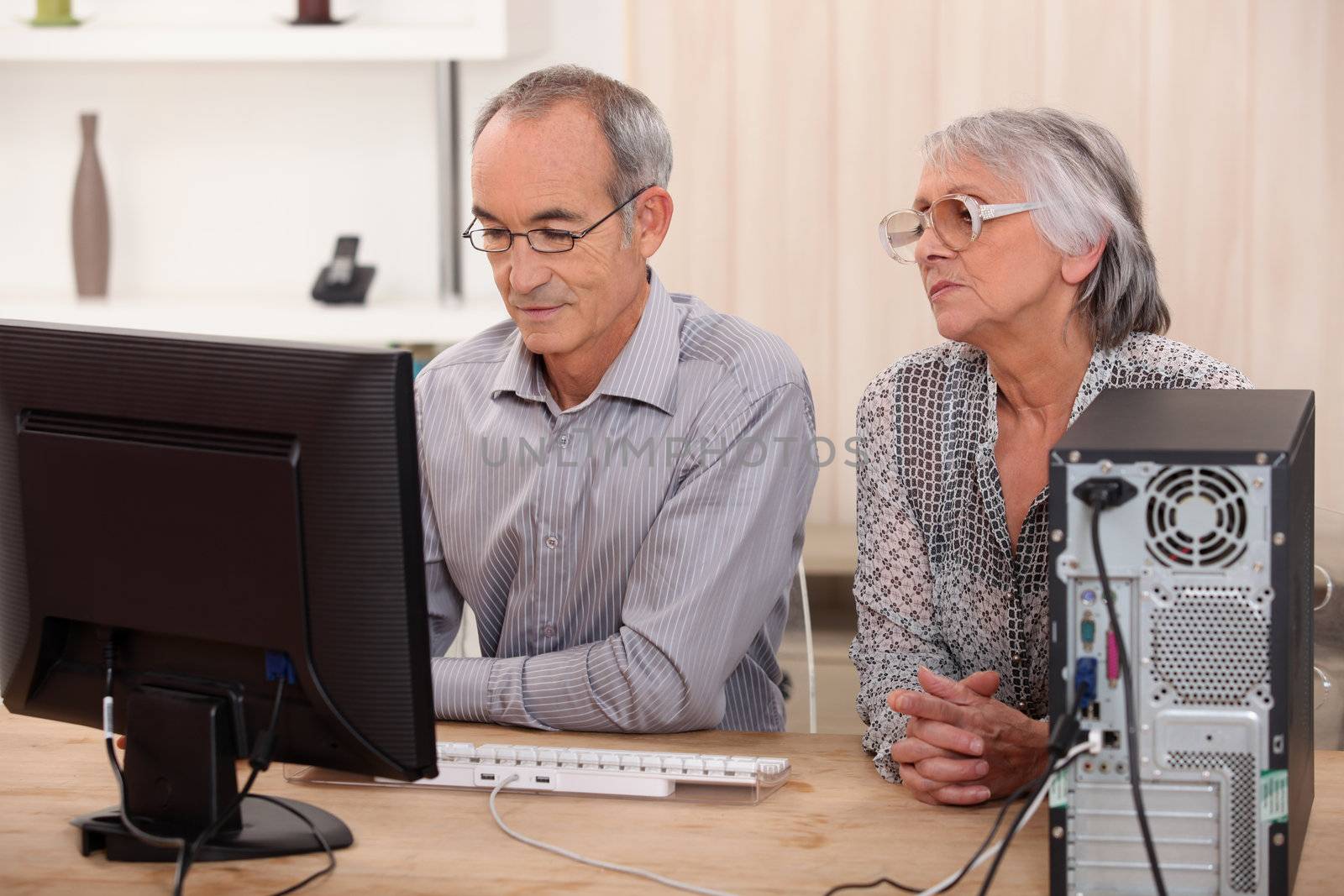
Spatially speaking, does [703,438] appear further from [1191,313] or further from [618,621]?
[1191,313]

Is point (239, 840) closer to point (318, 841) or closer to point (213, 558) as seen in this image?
point (318, 841)

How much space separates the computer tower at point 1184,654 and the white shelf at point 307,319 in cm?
200

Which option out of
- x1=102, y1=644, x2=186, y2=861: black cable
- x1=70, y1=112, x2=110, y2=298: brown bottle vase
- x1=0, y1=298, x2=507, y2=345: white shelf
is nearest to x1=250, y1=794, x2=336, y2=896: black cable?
x1=102, y1=644, x2=186, y2=861: black cable

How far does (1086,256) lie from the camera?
5.82 feet

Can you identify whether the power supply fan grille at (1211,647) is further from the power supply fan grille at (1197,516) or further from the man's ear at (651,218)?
the man's ear at (651,218)

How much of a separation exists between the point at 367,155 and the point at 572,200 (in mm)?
1664

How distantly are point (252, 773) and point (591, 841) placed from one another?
0.98ft

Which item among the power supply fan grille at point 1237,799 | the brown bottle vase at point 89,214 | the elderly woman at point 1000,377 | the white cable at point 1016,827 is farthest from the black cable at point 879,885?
the brown bottle vase at point 89,214

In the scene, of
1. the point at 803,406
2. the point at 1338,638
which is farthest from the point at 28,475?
the point at 1338,638

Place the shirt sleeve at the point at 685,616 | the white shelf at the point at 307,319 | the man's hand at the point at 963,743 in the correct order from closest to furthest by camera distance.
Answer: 1. the man's hand at the point at 963,743
2. the shirt sleeve at the point at 685,616
3. the white shelf at the point at 307,319

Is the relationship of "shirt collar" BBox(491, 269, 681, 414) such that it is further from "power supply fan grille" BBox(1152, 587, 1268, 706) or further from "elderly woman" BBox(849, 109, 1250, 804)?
"power supply fan grille" BBox(1152, 587, 1268, 706)

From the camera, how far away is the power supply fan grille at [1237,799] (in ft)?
3.66

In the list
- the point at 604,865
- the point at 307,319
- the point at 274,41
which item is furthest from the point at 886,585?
the point at 274,41

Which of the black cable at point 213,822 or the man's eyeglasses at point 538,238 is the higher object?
the man's eyeglasses at point 538,238
